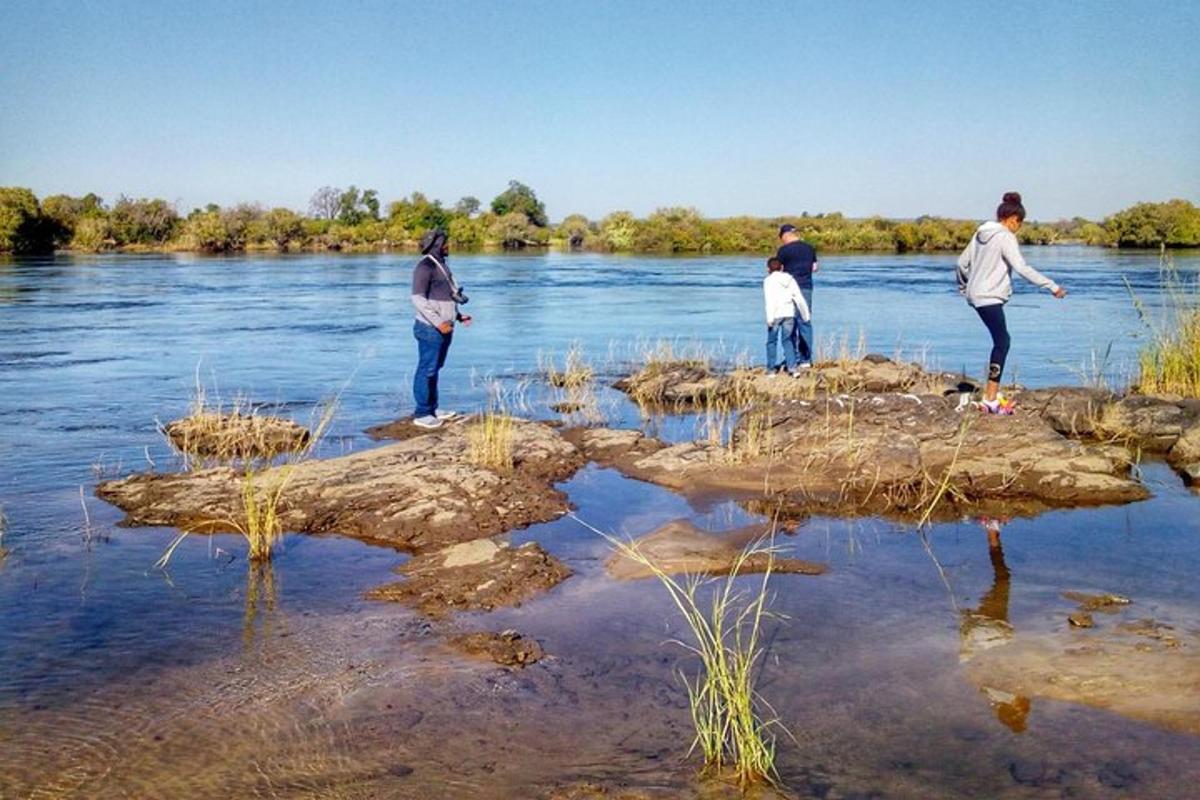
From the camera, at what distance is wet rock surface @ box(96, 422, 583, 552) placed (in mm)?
7910

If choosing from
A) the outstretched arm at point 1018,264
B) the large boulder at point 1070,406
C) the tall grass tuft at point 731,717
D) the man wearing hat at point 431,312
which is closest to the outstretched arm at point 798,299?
the large boulder at point 1070,406

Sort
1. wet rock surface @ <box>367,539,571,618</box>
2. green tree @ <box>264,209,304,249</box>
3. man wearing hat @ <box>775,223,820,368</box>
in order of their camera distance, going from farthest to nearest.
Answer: green tree @ <box>264,209,304,249</box> < man wearing hat @ <box>775,223,820,368</box> < wet rock surface @ <box>367,539,571,618</box>

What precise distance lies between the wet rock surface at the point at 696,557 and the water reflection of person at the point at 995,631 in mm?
1083

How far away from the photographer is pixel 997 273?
10.1 meters

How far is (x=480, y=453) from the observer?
930cm

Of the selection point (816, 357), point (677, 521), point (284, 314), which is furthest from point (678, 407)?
point (284, 314)

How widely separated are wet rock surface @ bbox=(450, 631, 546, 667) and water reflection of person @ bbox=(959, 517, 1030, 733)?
2221 millimetres

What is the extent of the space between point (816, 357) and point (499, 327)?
1015 centimetres

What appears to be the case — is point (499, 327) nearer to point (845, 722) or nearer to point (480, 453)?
point (480, 453)

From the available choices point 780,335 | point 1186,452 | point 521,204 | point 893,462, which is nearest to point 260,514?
point 893,462

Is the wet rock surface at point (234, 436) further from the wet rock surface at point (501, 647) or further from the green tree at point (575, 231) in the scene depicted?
the green tree at point (575, 231)

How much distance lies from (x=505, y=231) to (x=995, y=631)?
85.3 metres

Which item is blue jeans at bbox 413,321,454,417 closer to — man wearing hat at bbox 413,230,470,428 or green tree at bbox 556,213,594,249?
man wearing hat at bbox 413,230,470,428

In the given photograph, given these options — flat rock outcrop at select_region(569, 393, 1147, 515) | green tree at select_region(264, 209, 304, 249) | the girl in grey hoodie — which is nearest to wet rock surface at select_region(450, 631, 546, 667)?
flat rock outcrop at select_region(569, 393, 1147, 515)
